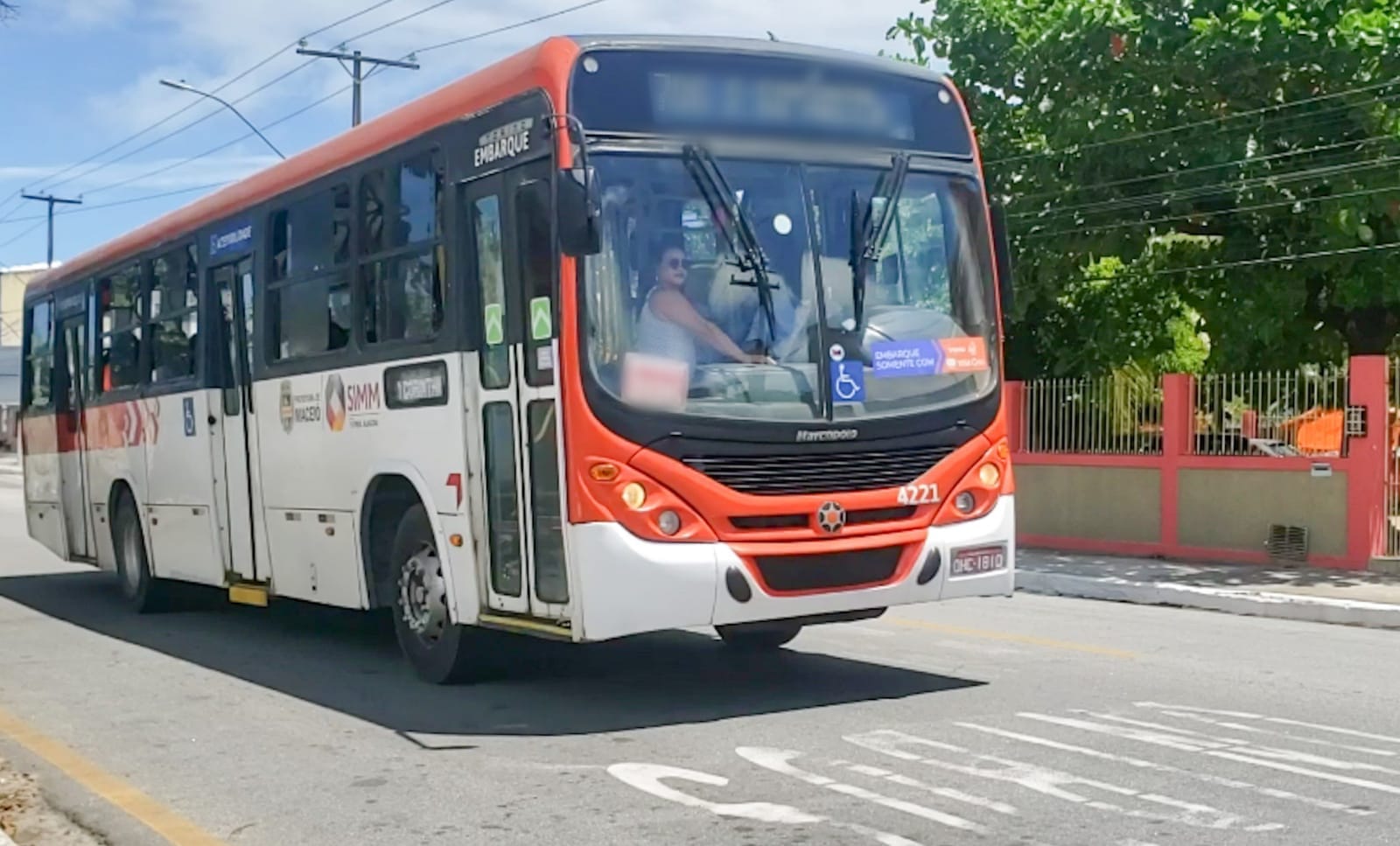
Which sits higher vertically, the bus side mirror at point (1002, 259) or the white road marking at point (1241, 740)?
the bus side mirror at point (1002, 259)

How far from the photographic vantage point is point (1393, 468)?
16.7m

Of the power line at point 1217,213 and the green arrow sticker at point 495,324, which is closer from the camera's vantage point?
the green arrow sticker at point 495,324

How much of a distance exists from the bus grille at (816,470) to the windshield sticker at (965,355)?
1.47 feet

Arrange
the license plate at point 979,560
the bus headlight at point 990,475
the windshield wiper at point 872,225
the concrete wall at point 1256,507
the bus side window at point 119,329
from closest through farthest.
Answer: the windshield wiper at point 872,225, the license plate at point 979,560, the bus headlight at point 990,475, the bus side window at point 119,329, the concrete wall at point 1256,507

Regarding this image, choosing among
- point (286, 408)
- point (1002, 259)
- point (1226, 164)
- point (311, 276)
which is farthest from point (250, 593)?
point (1226, 164)

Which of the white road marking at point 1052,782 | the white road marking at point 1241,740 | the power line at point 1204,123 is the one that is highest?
the power line at point 1204,123

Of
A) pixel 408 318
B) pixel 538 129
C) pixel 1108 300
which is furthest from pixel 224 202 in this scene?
pixel 1108 300

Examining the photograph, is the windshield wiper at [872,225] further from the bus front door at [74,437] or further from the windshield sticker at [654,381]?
the bus front door at [74,437]

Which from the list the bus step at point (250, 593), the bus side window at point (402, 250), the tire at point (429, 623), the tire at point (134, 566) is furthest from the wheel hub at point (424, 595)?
the tire at point (134, 566)

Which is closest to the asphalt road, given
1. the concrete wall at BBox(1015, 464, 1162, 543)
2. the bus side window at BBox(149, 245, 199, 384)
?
the bus side window at BBox(149, 245, 199, 384)

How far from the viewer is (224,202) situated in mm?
12445

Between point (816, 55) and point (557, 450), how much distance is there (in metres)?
2.52

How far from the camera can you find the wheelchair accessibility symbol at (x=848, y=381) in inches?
333

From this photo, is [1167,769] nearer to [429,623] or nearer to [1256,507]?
[429,623]
